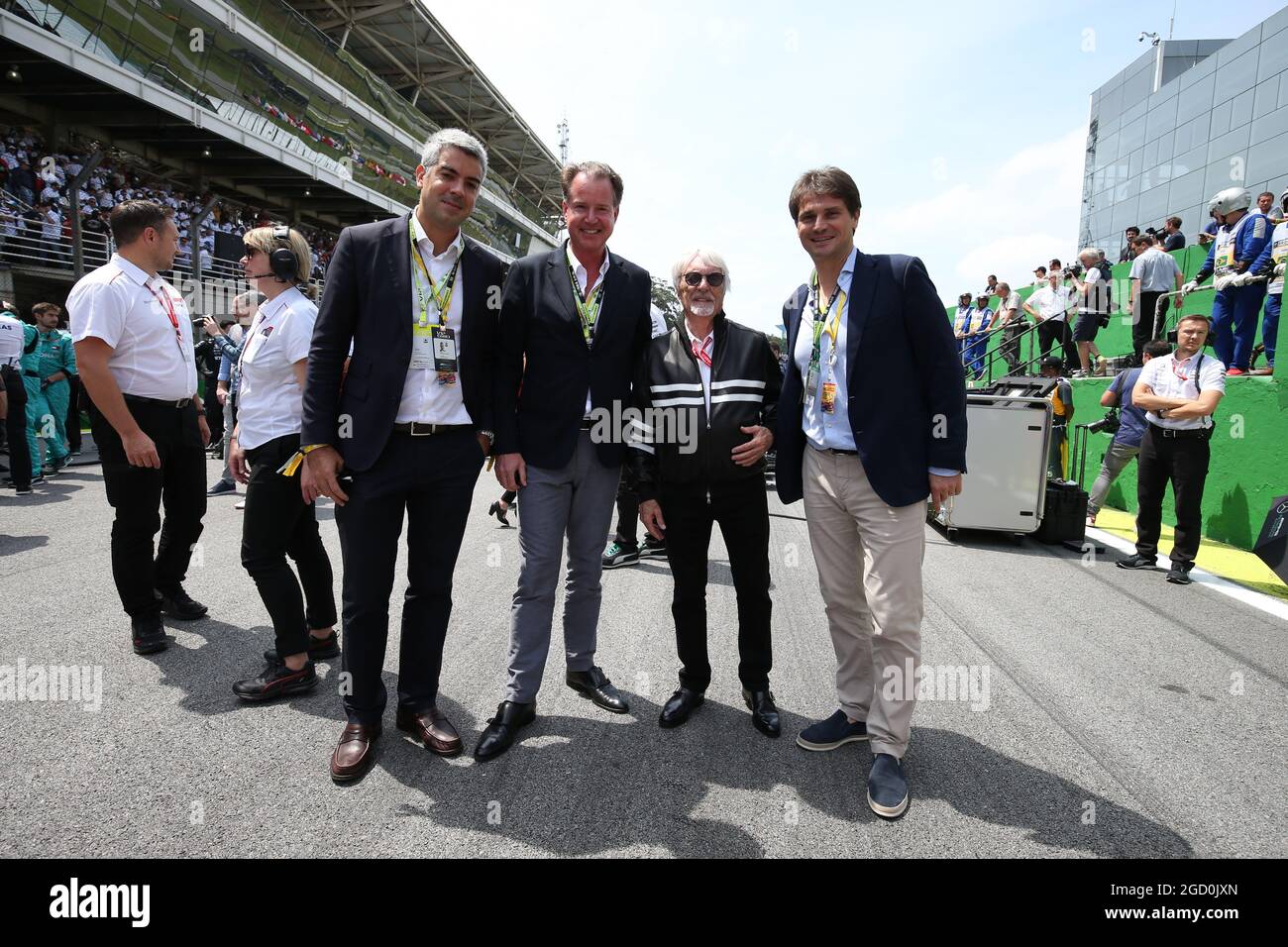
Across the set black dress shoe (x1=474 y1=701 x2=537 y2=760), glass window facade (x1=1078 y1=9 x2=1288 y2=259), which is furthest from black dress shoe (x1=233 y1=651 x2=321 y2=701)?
glass window facade (x1=1078 y1=9 x2=1288 y2=259)

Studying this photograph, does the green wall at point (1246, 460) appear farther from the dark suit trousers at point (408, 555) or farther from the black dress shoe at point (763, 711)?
the dark suit trousers at point (408, 555)

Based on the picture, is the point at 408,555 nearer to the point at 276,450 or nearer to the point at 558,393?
the point at 558,393

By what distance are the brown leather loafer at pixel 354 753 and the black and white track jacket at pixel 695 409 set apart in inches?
57.4

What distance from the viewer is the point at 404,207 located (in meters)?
28.6

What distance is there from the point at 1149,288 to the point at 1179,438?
18.9 ft

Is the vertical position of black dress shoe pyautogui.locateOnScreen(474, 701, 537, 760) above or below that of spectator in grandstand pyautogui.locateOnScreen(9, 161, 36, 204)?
below

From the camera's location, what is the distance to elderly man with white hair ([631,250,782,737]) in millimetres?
2945

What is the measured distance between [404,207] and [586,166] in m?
29.1

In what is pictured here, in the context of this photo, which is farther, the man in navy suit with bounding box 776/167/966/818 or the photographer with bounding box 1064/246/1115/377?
the photographer with bounding box 1064/246/1115/377

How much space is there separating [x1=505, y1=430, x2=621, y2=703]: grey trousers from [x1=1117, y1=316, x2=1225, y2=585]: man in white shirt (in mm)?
5333

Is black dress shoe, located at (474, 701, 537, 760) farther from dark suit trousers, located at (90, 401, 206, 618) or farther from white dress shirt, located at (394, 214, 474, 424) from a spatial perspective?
dark suit trousers, located at (90, 401, 206, 618)

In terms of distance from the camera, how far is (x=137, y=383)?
3.59 m
